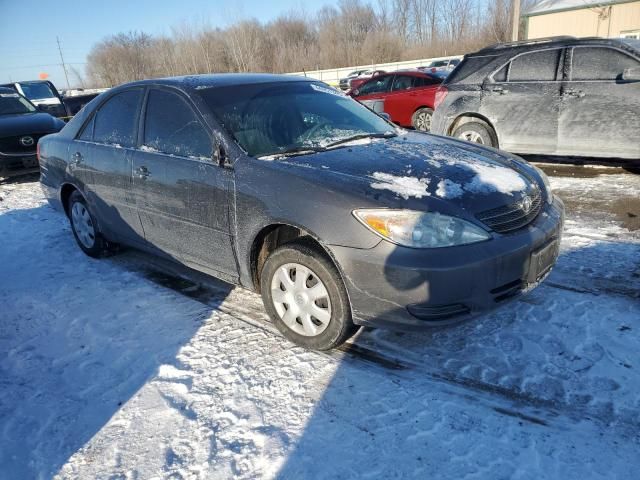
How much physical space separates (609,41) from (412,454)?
6.10m

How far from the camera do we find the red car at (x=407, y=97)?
10453 millimetres

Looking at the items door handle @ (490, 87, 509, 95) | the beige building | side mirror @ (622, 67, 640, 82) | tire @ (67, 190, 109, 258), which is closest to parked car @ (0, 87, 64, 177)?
tire @ (67, 190, 109, 258)

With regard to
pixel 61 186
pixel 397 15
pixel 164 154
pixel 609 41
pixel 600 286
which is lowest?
pixel 600 286

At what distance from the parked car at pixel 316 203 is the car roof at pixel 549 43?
3.80 metres

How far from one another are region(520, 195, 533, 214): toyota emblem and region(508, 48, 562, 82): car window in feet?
14.3

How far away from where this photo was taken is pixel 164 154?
3549 millimetres

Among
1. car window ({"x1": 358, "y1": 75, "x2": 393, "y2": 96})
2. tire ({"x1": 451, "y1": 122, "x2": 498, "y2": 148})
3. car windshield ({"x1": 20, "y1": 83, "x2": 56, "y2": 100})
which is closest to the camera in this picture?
tire ({"x1": 451, "y1": 122, "x2": 498, "y2": 148})

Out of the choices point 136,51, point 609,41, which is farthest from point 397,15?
point 609,41

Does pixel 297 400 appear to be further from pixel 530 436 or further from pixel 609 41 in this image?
pixel 609 41

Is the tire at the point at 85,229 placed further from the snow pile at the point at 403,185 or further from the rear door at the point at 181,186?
the snow pile at the point at 403,185

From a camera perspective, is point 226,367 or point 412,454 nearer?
point 412,454

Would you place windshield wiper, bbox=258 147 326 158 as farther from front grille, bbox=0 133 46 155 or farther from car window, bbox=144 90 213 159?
front grille, bbox=0 133 46 155

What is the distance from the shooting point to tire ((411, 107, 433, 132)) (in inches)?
413

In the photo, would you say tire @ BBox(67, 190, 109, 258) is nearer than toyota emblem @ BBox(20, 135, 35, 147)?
Yes
